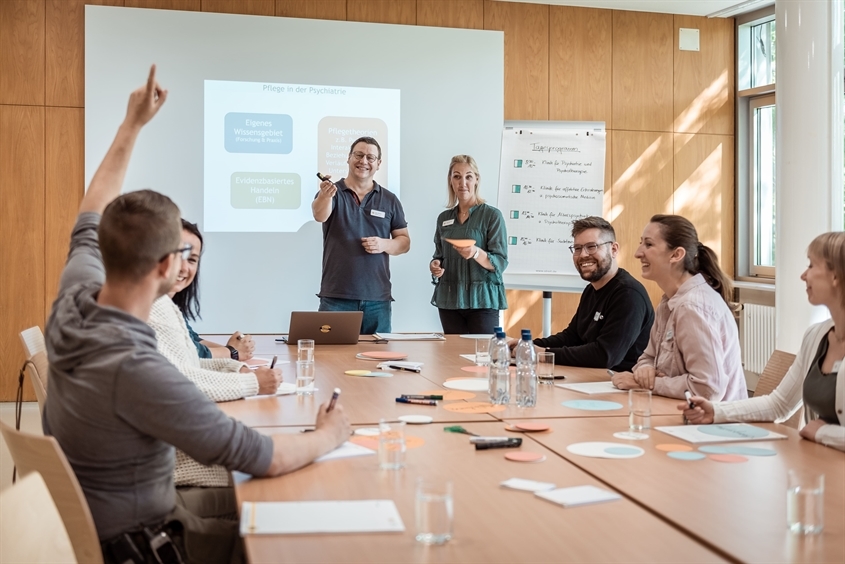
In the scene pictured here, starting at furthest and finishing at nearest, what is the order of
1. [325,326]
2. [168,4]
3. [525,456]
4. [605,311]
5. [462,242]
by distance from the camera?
[168,4]
[462,242]
[325,326]
[605,311]
[525,456]

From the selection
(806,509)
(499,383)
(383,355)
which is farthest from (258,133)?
(806,509)

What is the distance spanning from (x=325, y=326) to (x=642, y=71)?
447cm

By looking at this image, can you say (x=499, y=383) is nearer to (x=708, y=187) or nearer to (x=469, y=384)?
(x=469, y=384)

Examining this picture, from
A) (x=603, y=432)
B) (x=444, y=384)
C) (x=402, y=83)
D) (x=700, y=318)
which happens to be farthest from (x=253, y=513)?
(x=402, y=83)

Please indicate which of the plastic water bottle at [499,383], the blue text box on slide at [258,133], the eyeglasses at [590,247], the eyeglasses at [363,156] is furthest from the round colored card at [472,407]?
the blue text box on slide at [258,133]

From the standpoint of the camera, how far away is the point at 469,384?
307 centimetres

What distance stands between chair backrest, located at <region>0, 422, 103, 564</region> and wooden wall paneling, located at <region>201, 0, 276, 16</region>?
17.5ft

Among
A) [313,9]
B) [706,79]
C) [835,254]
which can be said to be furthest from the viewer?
[706,79]

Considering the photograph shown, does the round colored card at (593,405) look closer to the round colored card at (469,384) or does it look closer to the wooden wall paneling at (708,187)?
the round colored card at (469,384)

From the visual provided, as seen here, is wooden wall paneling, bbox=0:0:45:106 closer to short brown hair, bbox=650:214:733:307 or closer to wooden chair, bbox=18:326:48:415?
wooden chair, bbox=18:326:48:415

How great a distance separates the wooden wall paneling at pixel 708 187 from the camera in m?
7.46

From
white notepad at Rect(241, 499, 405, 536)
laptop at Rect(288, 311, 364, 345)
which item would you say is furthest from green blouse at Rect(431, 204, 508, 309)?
white notepad at Rect(241, 499, 405, 536)

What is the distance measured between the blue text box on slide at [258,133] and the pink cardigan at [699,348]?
13.3ft

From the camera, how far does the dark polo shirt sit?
5219mm
